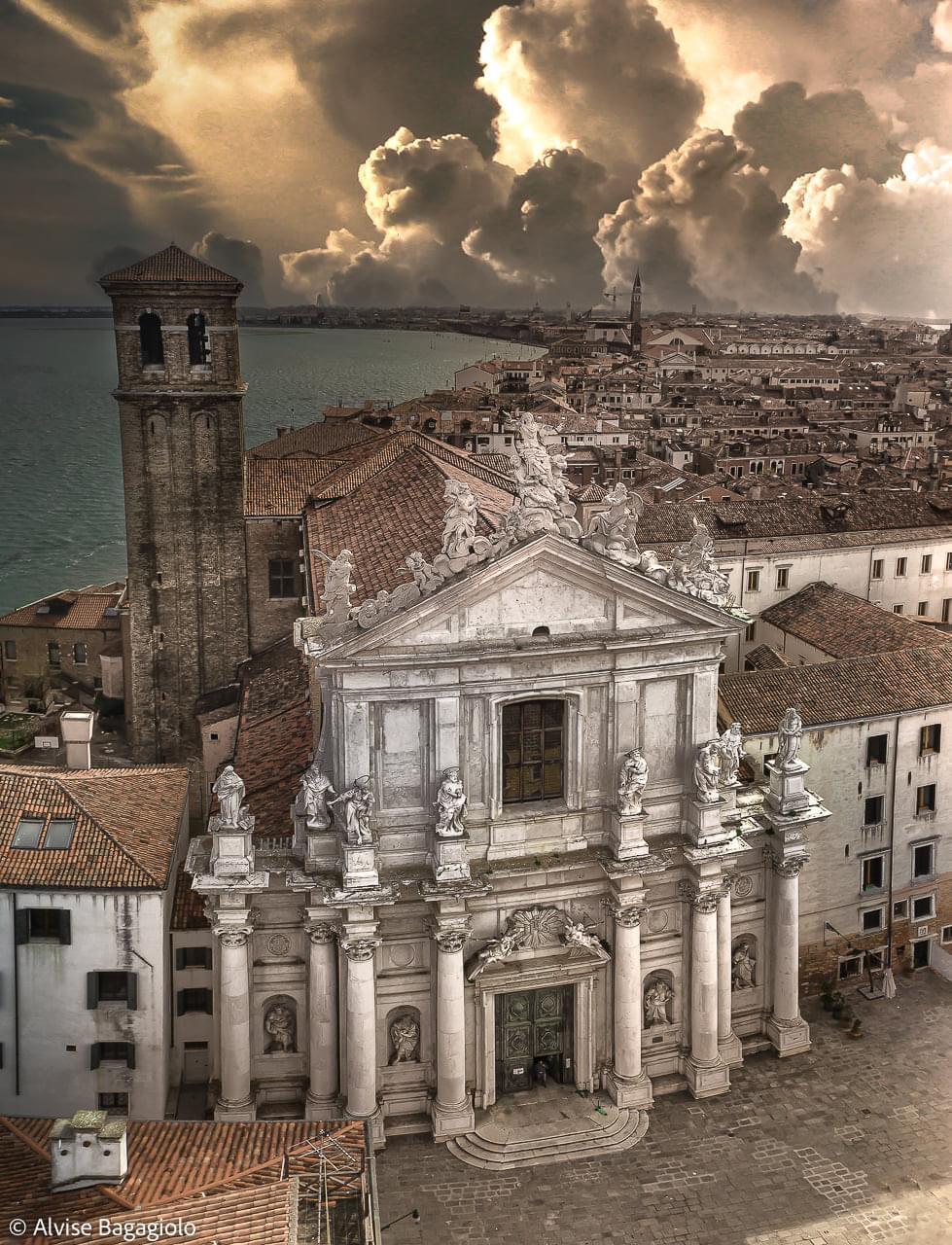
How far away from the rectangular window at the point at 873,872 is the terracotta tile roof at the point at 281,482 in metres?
17.5

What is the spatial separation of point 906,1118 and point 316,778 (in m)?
11.9

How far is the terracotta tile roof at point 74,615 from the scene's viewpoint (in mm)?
41750

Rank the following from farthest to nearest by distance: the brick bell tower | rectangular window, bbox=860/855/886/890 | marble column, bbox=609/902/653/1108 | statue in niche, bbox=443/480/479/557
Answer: the brick bell tower, rectangular window, bbox=860/855/886/890, marble column, bbox=609/902/653/1108, statue in niche, bbox=443/480/479/557

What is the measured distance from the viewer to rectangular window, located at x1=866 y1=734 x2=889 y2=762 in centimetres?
2545

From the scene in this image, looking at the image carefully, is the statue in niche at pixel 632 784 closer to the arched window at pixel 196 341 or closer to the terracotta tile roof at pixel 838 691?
the terracotta tile roof at pixel 838 691

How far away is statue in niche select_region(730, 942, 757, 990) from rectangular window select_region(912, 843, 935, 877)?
5.12 m

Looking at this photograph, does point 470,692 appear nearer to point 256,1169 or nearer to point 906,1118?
point 256,1169

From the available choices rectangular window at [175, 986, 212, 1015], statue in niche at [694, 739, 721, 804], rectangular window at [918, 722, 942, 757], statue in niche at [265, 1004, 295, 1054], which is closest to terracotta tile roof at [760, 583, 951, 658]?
rectangular window at [918, 722, 942, 757]

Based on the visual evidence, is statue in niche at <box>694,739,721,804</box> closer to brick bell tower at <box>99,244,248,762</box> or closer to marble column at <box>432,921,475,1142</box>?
marble column at <box>432,921,475,1142</box>

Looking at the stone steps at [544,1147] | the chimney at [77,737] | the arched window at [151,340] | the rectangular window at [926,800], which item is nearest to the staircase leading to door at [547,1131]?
the stone steps at [544,1147]

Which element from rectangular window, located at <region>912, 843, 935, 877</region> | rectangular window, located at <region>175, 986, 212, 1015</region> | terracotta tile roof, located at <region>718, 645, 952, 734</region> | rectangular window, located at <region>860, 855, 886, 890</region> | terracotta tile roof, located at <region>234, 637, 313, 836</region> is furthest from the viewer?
rectangular window, located at <region>912, 843, 935, 877</region>

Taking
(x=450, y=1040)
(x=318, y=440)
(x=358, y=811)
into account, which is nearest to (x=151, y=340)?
(x=358, y=811)

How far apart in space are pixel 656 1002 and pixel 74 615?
88.3 feet

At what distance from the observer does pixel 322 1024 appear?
67.9ft
